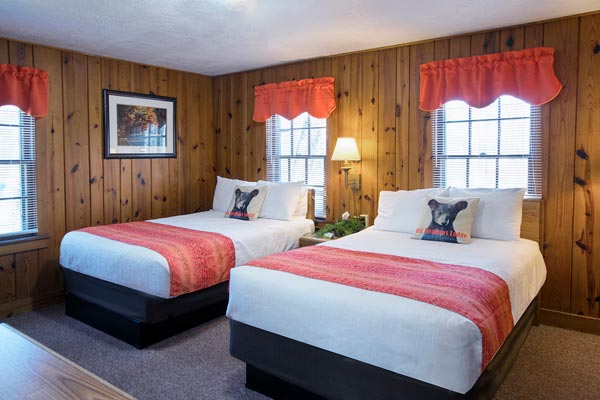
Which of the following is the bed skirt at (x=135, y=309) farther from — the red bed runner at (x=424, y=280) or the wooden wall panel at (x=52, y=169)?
the red bed runner at (x=424, y=280)

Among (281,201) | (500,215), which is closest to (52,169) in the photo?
(281,201)

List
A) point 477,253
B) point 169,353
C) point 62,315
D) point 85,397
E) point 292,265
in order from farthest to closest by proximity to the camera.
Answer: point 62,315 → point 169,353 → point 477,253 → point 292,265 → point 85,397

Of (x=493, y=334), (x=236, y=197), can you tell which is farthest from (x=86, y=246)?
(x=493, y=334)

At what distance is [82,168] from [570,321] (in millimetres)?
4403

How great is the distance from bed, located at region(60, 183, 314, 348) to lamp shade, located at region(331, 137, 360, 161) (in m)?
0.86

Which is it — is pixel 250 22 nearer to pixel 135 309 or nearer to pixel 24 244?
pixel 135 309

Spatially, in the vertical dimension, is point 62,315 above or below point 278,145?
below

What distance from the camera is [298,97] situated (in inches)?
181

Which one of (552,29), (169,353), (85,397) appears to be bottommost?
(169,353)

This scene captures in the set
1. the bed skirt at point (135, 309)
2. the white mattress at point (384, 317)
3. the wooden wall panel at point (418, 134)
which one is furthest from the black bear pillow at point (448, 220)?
the bed skirt at point (135, 309)

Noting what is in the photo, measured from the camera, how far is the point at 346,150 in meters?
4.11

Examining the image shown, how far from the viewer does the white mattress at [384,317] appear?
1.76 metres

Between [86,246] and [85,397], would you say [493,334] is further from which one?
[86,246]

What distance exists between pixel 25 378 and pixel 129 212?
3718mm
